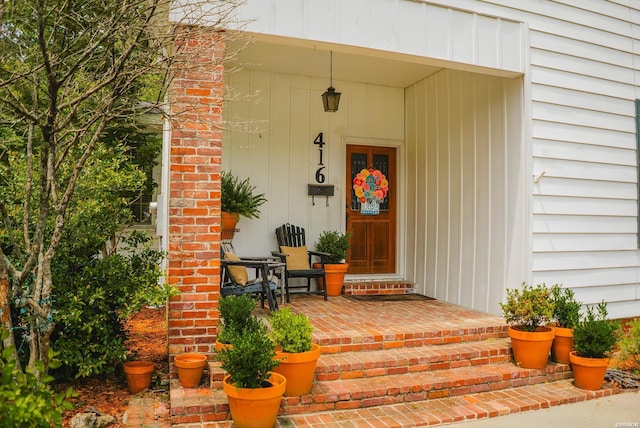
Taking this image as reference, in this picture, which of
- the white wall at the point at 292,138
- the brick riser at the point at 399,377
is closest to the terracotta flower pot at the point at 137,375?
the brick riser at the point at 399,377

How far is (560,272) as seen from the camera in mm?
4934

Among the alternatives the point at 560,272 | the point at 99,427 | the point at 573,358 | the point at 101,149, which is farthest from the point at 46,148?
the point at 560,272

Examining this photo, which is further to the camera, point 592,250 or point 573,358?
point 592,250

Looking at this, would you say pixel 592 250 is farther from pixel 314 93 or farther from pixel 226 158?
pixel 226 158

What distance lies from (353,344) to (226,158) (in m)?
3.14

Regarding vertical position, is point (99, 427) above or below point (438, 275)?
below

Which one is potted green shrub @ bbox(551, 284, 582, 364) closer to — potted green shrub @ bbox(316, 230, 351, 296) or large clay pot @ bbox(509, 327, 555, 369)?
large clay pot @ bbox(509, 327, 555, 369)

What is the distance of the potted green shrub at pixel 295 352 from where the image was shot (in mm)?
3230

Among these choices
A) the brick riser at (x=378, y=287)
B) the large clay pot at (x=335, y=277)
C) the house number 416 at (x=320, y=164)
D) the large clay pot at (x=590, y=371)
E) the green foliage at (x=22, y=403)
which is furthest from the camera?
the house number 416 at (x=320, y=164)

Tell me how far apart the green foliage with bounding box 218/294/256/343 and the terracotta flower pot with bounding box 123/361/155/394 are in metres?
0.68

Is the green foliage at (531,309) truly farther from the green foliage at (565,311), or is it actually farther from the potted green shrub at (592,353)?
the potted green shrub at (592,353)

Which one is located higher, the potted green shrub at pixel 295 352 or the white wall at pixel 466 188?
the white wall at pixel 466 188

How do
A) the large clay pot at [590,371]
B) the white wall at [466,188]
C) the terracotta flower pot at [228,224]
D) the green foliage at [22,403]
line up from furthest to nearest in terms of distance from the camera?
the terracotta flower pot at [228,224], the white wall at [466,188], the large clay pot at [590,371], the green foliage at [22,403]

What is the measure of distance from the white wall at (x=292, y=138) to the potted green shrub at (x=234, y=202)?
0.22 m
